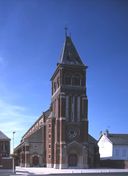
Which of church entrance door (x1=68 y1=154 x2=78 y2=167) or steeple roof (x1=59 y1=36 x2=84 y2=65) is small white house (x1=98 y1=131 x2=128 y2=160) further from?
steeple roof (x1=59 y1=36 x2=84 y2=65)

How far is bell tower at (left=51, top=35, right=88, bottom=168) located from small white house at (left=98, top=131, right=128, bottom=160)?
65.3 feet

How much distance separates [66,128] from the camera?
76062mm

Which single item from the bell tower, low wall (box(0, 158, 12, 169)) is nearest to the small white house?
the bell tower

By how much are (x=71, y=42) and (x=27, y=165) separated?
90.8ft

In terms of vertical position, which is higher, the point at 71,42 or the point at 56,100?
the point at 71,42

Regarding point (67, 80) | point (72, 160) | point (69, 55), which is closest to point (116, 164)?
point (72, 160)

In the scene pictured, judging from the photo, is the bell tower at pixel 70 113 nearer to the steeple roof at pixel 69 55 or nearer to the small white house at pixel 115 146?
the steeple roof at pixel 69 55

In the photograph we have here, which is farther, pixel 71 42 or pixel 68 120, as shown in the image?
pixel 71 42

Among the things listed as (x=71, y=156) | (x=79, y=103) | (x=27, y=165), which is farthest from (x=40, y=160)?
(x=79, y=103)

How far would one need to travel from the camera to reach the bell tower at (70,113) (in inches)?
2960

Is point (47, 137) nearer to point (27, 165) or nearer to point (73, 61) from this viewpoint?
point (27, 165)

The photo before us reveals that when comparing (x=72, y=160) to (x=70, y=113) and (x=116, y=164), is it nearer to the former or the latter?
(x=116, y=164)

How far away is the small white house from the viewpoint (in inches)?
3703

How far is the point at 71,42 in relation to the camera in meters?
83.8
